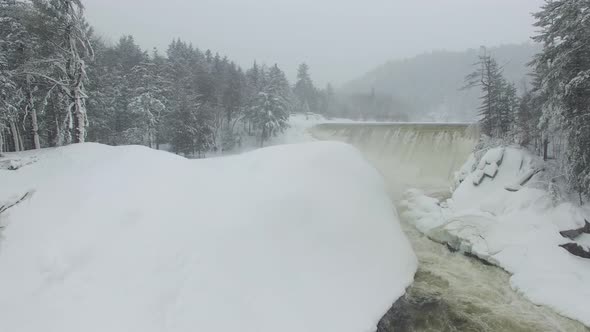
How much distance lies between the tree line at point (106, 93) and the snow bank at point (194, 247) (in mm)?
7818

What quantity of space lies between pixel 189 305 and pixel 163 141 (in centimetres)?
3860

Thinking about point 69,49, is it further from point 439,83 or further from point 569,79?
point 439,83

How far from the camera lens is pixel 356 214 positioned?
30.8 feet

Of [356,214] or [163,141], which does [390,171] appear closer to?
[356,214]

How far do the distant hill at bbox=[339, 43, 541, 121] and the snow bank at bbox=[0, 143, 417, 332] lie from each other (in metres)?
79.3

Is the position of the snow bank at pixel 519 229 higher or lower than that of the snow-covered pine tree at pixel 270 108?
lower

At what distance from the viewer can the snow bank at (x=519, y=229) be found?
9078mm

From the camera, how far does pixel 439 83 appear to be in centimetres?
12262

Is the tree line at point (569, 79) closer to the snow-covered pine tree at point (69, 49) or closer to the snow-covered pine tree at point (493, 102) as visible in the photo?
the snow-covered pine tree at point (493, 102)

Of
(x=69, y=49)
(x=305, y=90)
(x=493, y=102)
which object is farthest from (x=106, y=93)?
(x=305, y=90)

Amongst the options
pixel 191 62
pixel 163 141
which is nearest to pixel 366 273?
pixel 163 141

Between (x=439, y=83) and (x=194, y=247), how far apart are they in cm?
13396

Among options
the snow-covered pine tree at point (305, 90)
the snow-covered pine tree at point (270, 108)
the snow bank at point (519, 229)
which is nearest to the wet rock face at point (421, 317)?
the snow bank at point (519, 229)

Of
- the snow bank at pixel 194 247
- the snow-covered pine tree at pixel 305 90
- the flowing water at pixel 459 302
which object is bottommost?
the flowing water at pixel 459 302
